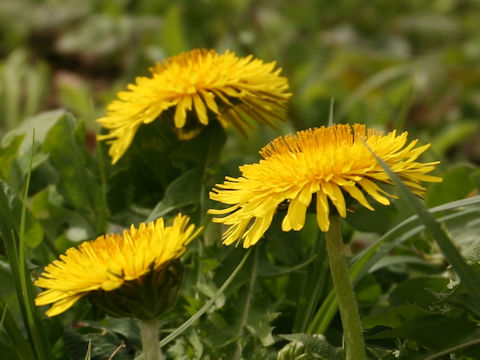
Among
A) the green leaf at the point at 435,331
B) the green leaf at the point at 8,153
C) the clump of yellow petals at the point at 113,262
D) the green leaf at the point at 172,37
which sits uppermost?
the green leaf at the point at 172,37

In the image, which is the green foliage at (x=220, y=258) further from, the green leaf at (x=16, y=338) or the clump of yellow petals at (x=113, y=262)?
the clump of yellow petals at (x=113, y=262)

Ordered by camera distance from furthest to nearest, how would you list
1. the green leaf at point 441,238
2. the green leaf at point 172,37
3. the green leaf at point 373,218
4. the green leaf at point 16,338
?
the green leaf at point 172,37, the green leaf at point 373,218, the green leaf at point 16,338, the green leaf at point 441,238

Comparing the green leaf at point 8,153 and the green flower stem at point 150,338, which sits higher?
the green leaf at point 8,153

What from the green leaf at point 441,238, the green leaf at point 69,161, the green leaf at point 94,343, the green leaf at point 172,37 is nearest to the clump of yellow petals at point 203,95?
the green leaf at point 69,161

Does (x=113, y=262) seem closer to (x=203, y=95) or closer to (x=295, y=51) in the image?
(x=203, y=95)

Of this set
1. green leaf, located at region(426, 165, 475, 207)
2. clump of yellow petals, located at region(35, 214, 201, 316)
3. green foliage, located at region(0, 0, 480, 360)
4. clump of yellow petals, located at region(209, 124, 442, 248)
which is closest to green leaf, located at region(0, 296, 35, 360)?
green foliage, located at region(0, 0, 480, 360)

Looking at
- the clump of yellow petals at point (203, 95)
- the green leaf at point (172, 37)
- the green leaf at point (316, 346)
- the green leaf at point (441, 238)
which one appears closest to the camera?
the green leaf at point (441, 238)
